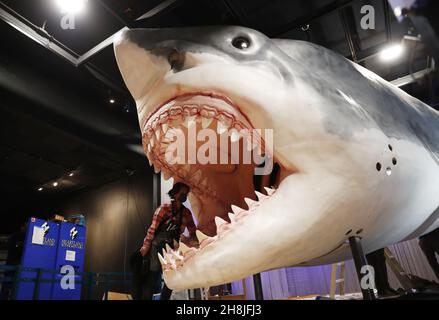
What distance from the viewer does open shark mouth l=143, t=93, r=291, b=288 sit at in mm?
904

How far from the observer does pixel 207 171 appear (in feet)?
4.67

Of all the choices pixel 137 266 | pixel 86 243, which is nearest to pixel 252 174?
pixel 137 266

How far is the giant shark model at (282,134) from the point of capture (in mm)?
887

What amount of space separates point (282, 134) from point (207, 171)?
546 millimetres

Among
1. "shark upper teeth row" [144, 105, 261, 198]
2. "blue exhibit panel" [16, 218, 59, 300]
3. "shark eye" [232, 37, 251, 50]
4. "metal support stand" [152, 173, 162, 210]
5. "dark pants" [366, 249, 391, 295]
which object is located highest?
"metal support stand" [152, 173, 162, 210]

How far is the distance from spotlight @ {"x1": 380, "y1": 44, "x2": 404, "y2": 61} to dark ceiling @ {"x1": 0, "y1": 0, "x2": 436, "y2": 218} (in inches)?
4.6

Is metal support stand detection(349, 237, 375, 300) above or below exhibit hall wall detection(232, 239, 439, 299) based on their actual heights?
below

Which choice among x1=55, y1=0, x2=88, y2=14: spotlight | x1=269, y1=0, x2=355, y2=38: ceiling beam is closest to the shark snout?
x1=55, y1=0, x2=88, y2=14: spotlight

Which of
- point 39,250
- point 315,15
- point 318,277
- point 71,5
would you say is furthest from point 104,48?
point 318,277

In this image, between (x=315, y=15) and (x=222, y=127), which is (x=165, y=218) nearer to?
(x=222, y=127)

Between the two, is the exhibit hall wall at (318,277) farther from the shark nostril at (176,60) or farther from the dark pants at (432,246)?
the shark nostril at (176,60)

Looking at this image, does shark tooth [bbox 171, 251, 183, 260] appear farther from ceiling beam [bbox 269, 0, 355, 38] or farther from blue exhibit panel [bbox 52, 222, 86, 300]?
blue exhibit panel [bbox 52, 222, 86, 300]

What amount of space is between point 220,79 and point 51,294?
7.54 metres

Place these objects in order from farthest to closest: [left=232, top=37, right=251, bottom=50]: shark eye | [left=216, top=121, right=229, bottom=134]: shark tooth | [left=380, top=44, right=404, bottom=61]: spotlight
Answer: [left=380, top=44, right=404, bottom=61]: spotlight → [left=232, top=37, right=251, bottom=50]: shark eye → [left=216, top=121, right=229, bottom=134]: shark tooth
